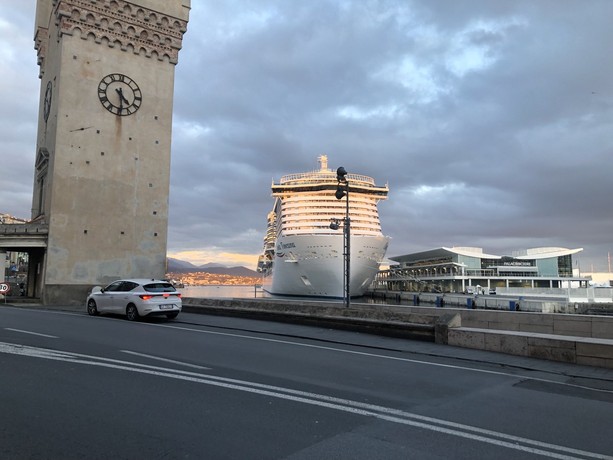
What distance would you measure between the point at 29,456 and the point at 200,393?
7.68 feet

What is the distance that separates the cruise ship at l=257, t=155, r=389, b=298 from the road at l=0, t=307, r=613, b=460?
37401 mm

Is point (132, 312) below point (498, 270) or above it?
below

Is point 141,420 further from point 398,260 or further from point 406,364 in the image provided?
point 398,260

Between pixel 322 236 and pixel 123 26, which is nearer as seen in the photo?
pixel 123 26

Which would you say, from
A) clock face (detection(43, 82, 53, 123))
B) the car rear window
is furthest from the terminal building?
the car rear window

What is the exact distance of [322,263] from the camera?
47.6m

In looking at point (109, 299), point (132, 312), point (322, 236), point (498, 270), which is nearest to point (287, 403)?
point (132, 312)

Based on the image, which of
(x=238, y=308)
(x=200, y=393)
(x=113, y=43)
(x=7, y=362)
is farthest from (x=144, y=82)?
(x=200, y=393)

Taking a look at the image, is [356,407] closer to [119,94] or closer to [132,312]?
[132,312]

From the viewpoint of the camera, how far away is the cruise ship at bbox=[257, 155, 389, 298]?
157 feet

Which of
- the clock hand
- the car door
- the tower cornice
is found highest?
the tower cornice

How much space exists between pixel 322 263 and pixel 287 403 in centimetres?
4192

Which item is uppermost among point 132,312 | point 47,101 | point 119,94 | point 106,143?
point 47,101

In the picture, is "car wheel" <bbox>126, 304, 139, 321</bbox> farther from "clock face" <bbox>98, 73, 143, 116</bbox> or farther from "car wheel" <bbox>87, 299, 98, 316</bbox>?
"clock face" <bbox>98, 73, 143, 116</bbox>
